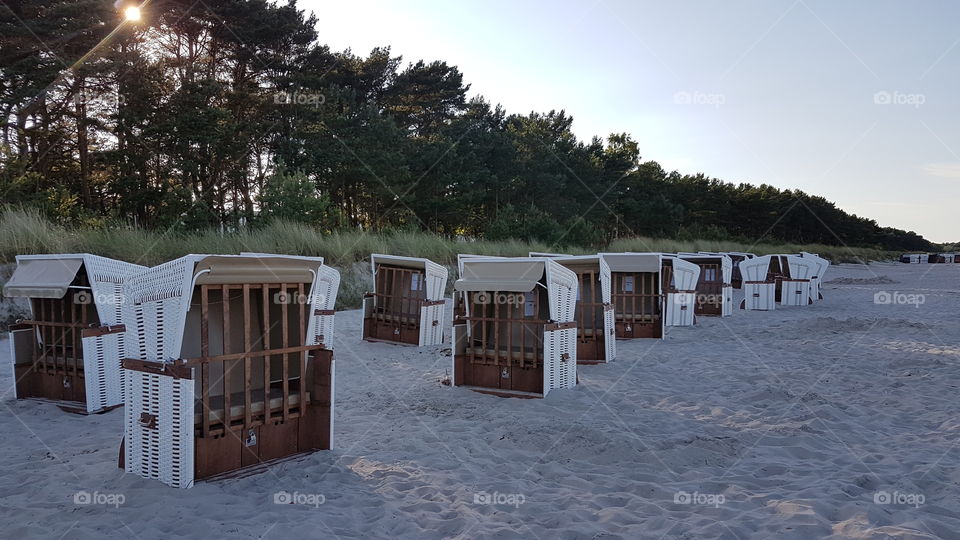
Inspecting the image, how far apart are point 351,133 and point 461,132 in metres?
9.73

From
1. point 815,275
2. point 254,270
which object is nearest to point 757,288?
point 815,275

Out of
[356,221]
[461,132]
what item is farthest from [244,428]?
[461,132]

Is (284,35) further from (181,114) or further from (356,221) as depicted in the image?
(356,221)

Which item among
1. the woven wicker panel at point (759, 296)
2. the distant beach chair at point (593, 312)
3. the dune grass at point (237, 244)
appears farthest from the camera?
the woven wicker panel at point (759, 296)

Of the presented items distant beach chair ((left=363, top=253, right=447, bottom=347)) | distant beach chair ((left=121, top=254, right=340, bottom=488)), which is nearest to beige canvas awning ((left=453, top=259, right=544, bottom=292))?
distant beach chair ((left=121, top=254, right=340, bottom=488))

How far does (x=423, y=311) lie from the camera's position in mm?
11969

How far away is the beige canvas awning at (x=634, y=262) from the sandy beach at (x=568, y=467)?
3883 mm

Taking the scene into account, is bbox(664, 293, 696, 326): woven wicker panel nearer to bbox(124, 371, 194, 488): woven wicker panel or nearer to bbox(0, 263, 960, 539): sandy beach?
bbox(0, 263, 960, 539): sandy beach

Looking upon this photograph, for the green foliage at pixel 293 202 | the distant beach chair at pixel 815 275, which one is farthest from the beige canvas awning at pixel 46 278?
the distant beach chair at pixel 815 275

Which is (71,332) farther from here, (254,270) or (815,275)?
(815,275)

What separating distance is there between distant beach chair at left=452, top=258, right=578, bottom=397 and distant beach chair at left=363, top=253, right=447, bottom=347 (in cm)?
360

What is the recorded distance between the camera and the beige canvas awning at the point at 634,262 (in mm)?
12945

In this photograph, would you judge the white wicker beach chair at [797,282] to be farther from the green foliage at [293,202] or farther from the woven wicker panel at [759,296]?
the green foliage at [293,202]

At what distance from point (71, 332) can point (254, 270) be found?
405 cm
